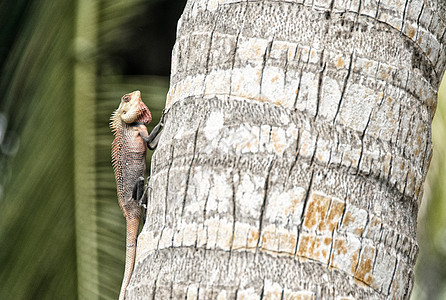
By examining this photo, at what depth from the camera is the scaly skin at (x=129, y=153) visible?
3.79 metres

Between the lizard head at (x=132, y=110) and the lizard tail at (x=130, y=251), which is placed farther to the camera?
the lizard head at (x=132, y=110)

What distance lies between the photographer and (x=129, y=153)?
3.92 metres

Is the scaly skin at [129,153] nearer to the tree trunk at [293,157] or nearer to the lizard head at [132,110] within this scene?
the lizard head at [132,110]

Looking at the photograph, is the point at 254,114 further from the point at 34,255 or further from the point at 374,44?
the point at 34,255

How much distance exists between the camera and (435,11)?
89.6 inches

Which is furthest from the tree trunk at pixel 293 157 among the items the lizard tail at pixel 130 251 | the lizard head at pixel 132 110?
the lizard head at pixel 132 110

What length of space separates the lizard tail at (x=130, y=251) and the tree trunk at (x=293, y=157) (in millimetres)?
1203

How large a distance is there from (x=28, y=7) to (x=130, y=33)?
33.9 inches

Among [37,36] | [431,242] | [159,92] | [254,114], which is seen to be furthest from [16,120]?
[431,242]

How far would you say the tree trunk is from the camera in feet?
6.39

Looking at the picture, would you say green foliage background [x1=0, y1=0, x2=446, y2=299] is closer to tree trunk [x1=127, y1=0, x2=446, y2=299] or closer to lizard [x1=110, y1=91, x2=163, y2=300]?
lizard [x1=110, y1=91, x2=163, y2=300]

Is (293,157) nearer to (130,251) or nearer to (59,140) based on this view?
(130,251)

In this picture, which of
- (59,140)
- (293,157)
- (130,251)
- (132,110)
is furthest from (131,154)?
(293,157)

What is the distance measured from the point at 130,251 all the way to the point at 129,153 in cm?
66
